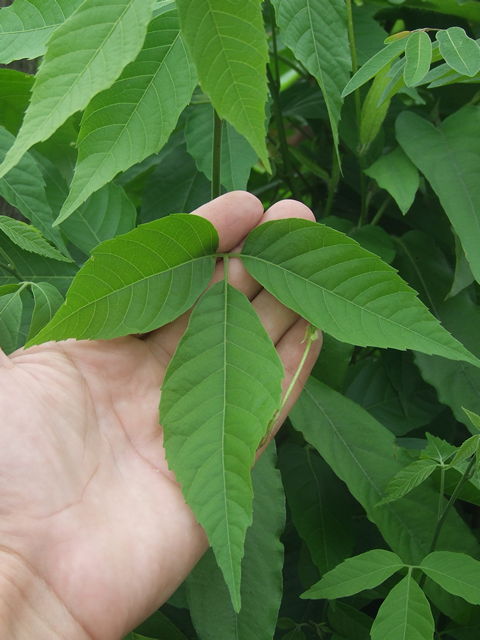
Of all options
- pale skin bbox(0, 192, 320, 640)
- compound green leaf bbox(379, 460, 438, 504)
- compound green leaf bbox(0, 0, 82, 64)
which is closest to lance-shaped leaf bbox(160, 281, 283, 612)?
pale skin bbox(0, 192, 320, 640)

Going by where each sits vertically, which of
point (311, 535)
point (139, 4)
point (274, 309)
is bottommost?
point (311, 535)

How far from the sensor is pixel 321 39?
28.2 inches

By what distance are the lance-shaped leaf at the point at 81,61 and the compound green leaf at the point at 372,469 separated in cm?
50

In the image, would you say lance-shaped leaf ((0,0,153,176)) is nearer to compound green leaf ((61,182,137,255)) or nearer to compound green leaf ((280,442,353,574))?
compound green leaf ((61,182,137,255))

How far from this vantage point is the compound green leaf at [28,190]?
0.86m

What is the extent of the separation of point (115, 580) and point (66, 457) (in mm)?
133

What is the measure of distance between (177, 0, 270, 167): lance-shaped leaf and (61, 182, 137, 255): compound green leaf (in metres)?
0.43

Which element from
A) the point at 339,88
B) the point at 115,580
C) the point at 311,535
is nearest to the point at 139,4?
the point at 339,88

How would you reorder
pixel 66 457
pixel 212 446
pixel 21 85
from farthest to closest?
1. pixel 21 85
2. pixel 66 457
3. pixel 212 446

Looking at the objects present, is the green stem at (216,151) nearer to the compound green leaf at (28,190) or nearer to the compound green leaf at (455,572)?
the compound green leaf at (28,190)

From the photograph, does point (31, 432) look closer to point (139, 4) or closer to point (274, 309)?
point (274, 309)

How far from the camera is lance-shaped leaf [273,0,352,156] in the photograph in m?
0.70

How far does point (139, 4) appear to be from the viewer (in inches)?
22.5

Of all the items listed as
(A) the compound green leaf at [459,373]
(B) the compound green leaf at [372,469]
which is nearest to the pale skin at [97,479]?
(B) the compound green leaf at [372,469]
